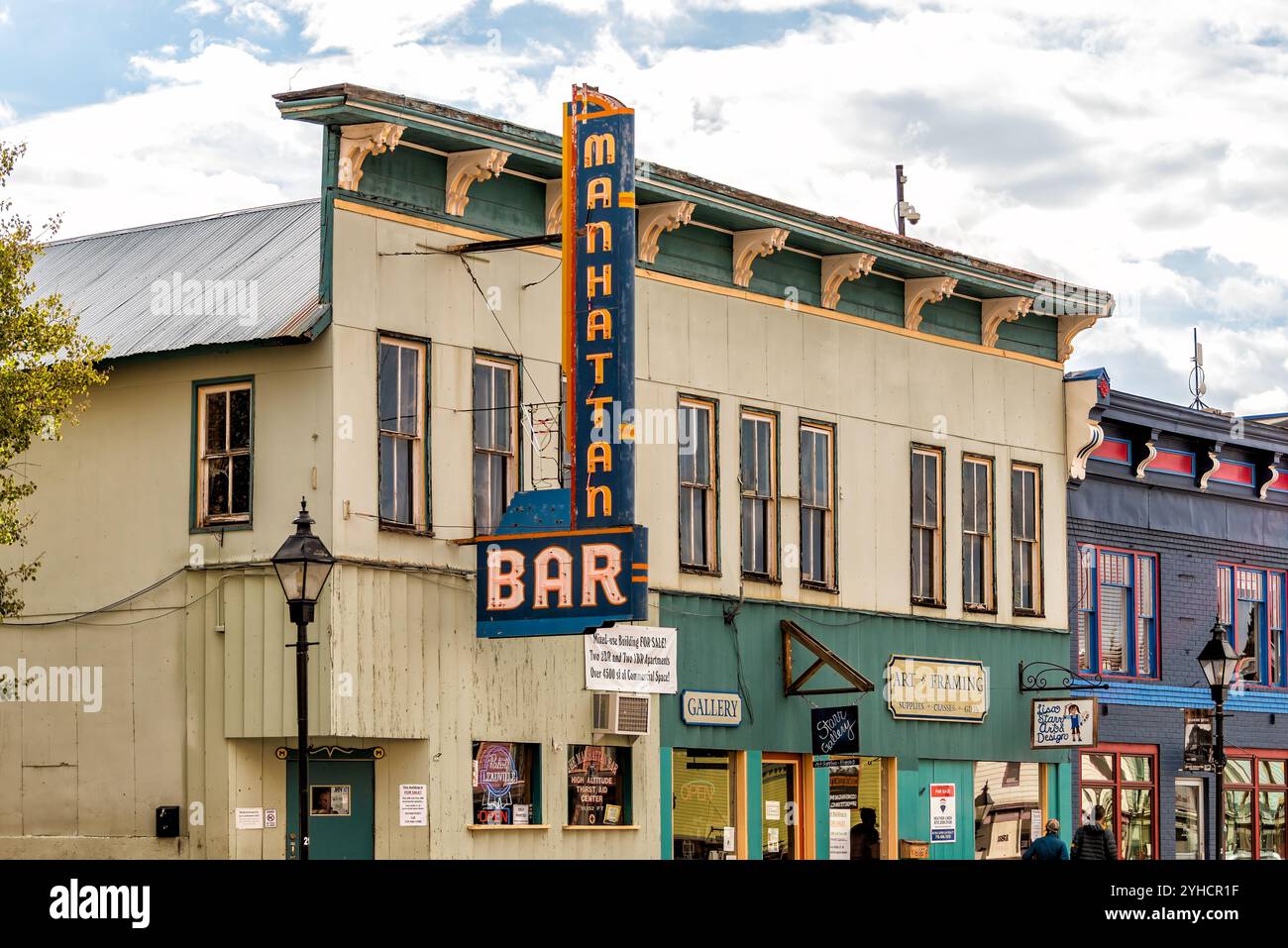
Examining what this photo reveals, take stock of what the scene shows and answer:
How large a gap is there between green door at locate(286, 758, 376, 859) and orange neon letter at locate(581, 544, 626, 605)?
126 inches

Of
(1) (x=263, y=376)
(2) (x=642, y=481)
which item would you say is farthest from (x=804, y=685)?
(1) (x=263, y=376)

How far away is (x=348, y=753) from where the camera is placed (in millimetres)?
21750

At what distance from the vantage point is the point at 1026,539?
3028 cm

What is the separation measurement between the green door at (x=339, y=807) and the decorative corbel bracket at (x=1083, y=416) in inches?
533

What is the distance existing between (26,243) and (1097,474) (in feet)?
57.0

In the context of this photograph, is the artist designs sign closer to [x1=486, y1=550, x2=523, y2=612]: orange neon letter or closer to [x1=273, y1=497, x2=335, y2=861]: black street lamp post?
[x1=486, y1=550, x2=523, y2=612]: orange neon letter

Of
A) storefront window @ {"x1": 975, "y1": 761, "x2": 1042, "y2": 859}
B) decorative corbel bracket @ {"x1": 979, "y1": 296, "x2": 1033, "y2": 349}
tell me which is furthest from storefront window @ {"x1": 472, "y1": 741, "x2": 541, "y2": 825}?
decorative corbel bracket @ {"x1": 979, "y1": 296, "x2": 1033, "y2": 349}

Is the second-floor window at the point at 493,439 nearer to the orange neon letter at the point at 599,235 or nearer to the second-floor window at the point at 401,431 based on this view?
the second-floor window at the point at 401,431

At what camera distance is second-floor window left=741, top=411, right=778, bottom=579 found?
25953mm

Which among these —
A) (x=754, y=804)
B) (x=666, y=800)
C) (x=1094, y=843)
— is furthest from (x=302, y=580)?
(x=1094, y=843)

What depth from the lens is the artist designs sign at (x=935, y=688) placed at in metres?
27.9

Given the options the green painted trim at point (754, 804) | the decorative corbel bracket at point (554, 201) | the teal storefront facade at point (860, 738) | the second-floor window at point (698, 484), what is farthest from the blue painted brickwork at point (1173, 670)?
the decorative corbel bracket at point (554, 201)
